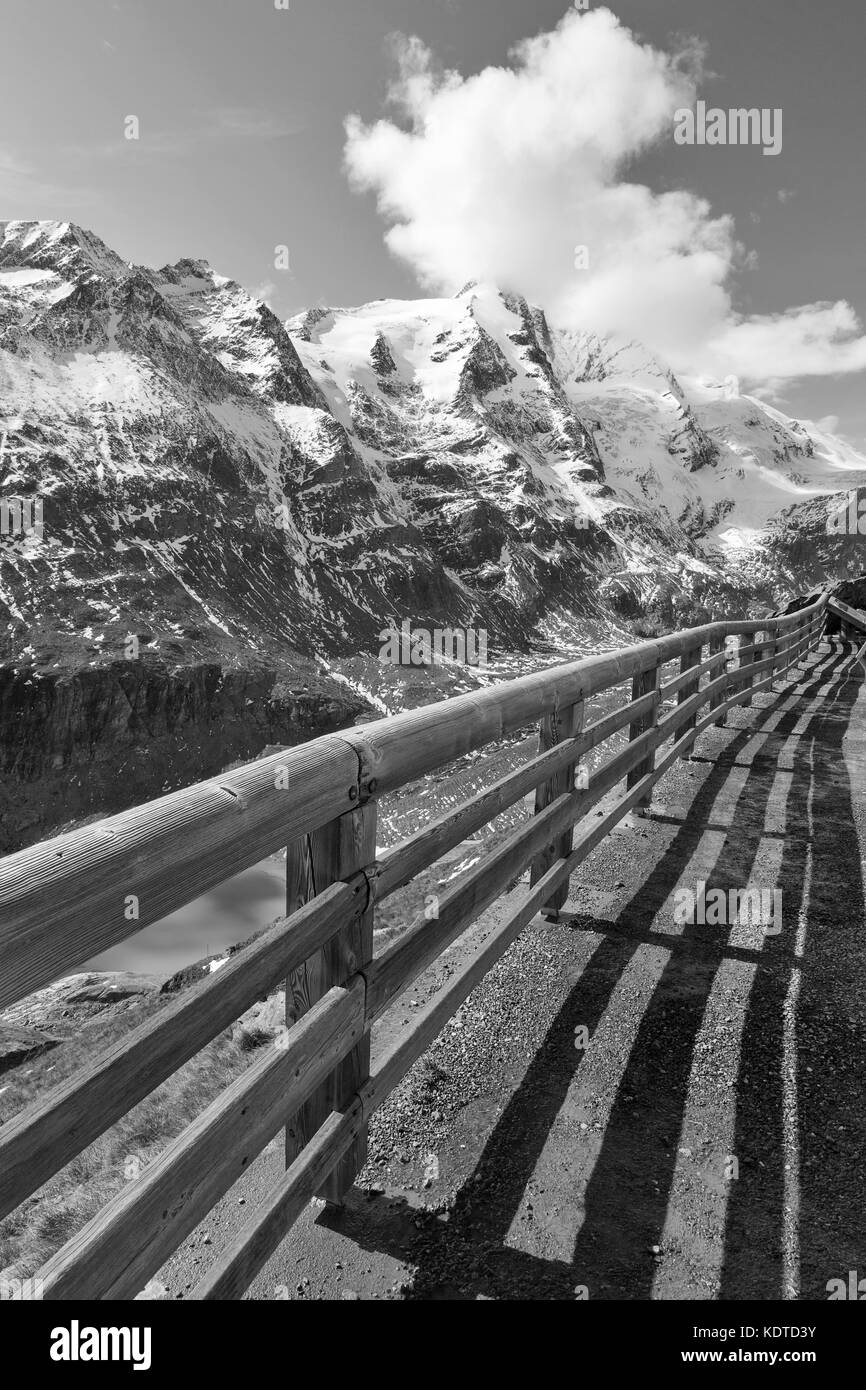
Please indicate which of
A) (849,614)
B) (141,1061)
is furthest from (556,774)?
(849,614)

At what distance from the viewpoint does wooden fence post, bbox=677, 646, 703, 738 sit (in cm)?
851

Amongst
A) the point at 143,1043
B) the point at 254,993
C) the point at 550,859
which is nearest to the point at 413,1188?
the point at 254,993

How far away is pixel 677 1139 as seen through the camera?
337 cm

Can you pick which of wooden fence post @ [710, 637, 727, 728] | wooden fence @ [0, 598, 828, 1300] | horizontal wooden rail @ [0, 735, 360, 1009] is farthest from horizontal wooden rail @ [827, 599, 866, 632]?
horizontal wooden rail @ [0, 735, 360, 1009]

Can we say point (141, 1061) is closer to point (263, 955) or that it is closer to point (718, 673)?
point (263, 955)

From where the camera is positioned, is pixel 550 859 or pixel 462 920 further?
pixel 550 859

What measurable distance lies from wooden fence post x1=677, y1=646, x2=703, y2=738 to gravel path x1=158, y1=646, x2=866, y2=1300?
293 cm

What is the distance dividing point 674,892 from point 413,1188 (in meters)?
3.32

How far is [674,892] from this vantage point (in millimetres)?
5785

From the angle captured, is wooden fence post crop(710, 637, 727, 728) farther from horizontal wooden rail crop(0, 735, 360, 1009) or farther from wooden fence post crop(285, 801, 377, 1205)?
horizontal wooden rail crop(0, 735, 360, 1009)

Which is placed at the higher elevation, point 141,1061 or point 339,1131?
point 141,1061

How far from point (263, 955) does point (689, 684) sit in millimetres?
7261

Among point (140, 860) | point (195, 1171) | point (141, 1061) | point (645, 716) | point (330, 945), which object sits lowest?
point (195, 1171)

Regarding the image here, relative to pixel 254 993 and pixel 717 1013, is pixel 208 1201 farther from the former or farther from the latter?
pixel 717 1013
